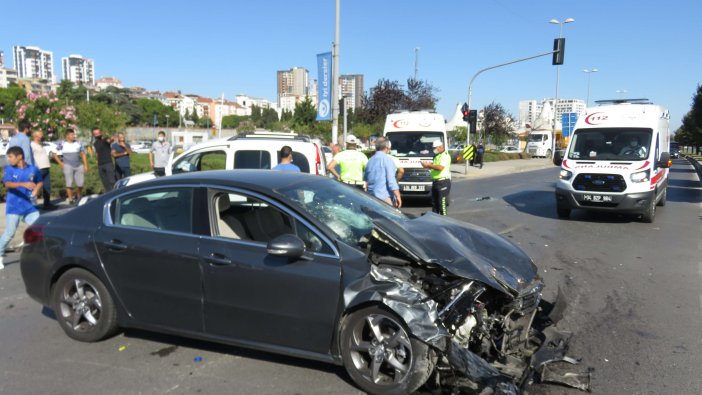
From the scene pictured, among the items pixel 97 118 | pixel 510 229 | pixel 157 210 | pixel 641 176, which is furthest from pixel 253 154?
pixel 97 118

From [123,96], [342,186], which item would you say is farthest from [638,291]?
[123,96]

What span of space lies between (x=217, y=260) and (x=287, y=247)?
680mm

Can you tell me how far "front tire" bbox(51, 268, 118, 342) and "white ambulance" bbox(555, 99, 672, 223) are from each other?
971 cm

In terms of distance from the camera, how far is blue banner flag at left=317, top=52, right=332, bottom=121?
17391 millimetres

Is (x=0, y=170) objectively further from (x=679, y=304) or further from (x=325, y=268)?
(x=679, y=304)

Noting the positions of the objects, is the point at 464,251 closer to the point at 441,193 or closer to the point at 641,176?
the point at 441,193

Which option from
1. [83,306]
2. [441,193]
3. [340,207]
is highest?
[340,207]

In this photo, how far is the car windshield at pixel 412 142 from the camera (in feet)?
48.5

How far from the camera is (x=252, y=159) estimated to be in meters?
8.56

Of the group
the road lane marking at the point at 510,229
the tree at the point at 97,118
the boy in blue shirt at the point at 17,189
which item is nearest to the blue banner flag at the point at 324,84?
the road lane marking at the point at 510,229

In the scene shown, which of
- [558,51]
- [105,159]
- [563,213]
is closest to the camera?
[563,213]

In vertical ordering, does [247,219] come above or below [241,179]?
below

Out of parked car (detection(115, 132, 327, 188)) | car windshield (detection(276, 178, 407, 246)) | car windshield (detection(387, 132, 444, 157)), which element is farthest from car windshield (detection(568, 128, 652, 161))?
car windshield (detection(276, 178, 407, 246))

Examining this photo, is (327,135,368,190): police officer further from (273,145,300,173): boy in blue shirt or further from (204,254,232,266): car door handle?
(204,254,232,266): car door handle
